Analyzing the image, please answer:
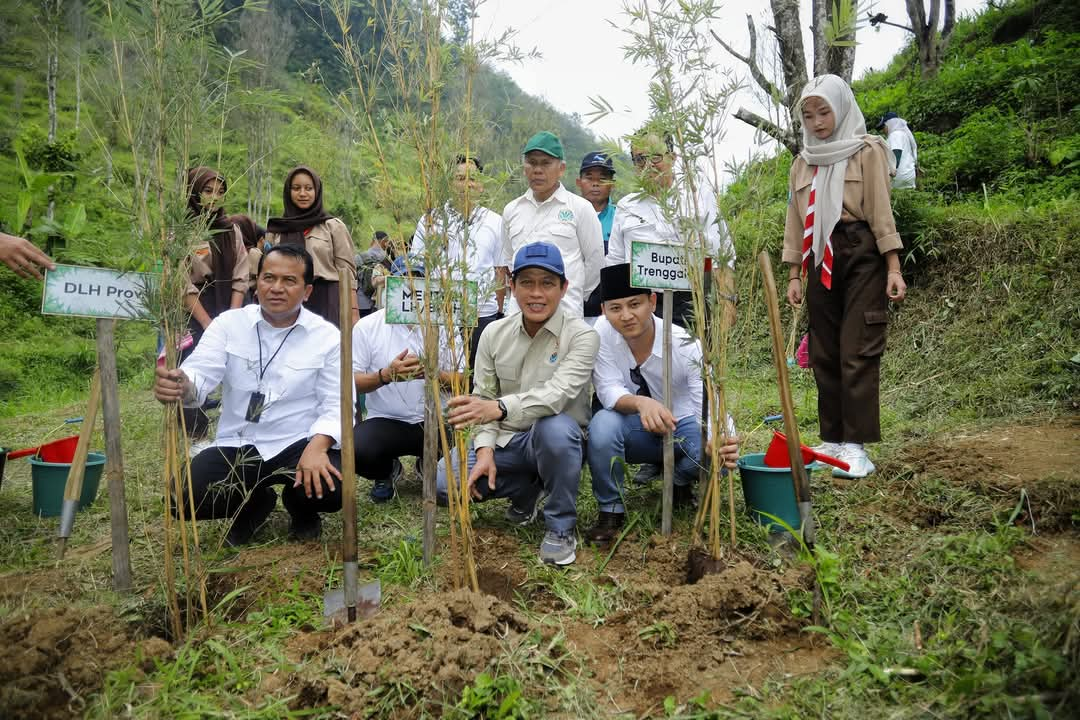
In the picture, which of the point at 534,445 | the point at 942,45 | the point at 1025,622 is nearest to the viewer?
the point at 1025,622

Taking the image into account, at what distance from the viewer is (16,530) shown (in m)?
3.12

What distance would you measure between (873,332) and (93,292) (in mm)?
3217

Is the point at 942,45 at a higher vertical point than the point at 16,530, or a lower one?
higher

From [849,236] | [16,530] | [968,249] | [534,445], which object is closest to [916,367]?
[968,249]

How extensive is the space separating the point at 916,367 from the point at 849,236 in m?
2.40

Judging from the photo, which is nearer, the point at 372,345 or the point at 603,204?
the point at 372,345

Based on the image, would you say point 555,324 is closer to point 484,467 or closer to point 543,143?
point 484,467

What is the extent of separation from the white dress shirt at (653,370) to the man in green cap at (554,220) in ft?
1.84

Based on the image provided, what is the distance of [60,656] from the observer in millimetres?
1825

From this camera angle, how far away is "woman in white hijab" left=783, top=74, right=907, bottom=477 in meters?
3.25

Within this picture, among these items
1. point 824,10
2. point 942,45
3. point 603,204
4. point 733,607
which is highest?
point 942,45

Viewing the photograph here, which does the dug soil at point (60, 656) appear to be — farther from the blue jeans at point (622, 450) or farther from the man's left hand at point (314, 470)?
the blue jeans at point (622, 450)

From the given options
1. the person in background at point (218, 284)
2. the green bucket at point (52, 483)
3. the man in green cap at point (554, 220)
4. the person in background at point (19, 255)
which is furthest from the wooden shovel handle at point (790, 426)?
the person in background at point (218, 284)

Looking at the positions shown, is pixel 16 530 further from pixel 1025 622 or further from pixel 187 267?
pixel 1025 622
